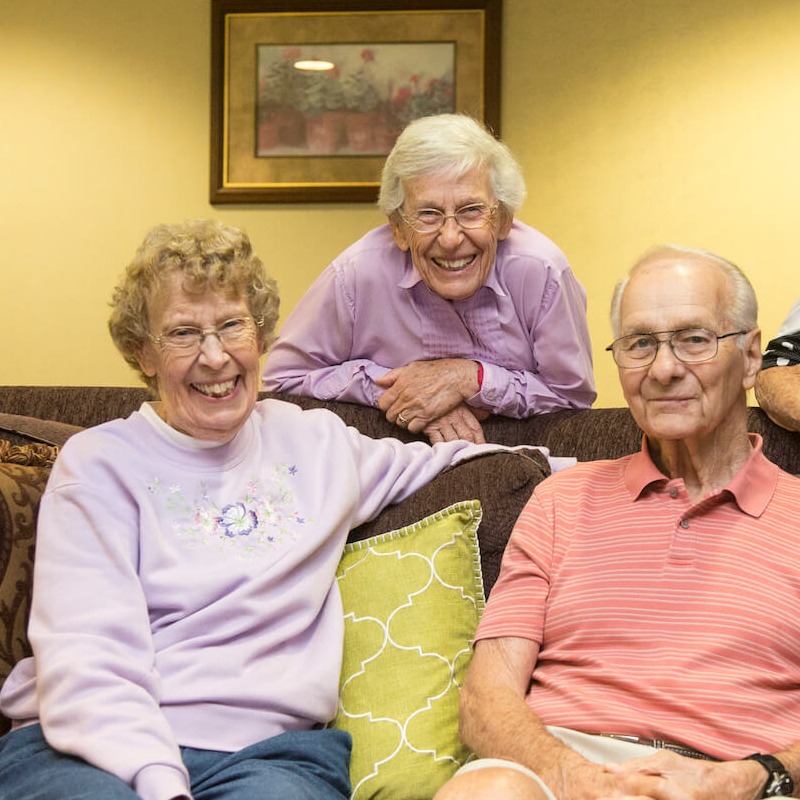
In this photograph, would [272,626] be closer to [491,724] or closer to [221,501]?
[221,501]

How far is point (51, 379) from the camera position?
4.40 metres

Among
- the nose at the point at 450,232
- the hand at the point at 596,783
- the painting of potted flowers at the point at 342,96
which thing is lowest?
the hand at the point at 596,783

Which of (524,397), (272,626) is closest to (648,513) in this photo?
(272,626)

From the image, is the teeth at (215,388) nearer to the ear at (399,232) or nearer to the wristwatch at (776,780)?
the ear at (399,232)

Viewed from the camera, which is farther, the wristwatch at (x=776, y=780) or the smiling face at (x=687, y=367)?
the smiling face at (x=687, y=367)

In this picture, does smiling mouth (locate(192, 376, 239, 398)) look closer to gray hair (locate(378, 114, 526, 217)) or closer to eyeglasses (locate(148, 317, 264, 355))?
eyeglasses (locate(148, 317, 264, 355))

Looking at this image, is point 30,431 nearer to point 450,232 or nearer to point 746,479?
point 450,232

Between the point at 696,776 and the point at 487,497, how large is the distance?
0.69 metres

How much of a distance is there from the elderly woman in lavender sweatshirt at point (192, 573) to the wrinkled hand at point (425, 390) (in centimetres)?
44

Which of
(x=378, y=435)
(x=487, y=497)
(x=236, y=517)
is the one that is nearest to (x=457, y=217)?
(x=378, y=435)

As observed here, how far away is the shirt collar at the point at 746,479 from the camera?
1.81 metres

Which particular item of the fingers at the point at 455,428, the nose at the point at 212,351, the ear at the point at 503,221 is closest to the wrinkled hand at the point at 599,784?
the nose at the point at 212,351

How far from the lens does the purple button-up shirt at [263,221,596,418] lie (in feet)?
8.62

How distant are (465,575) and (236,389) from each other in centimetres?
51
